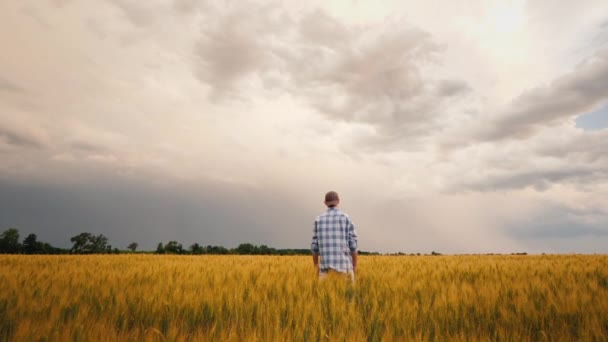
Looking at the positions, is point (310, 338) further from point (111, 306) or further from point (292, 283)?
point (292, 283)

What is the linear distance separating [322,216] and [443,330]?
3.49 m

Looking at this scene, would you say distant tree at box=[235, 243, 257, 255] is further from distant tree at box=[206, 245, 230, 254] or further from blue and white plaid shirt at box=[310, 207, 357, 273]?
blue and white plaid shirt at box=[310, 207, 357, 273]

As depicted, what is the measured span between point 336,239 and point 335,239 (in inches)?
0.7

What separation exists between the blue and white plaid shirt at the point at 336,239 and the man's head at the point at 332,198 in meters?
0.11

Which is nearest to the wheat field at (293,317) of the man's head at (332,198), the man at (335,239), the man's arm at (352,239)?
the man at (335,239)

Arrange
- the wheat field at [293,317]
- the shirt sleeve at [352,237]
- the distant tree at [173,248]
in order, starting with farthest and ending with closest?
the distant tree at [173,248]
the shirt sleeve at [352,237]
the wheat field at [293,317]

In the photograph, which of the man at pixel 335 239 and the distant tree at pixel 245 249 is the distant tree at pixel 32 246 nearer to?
the distant tree at pixel 245 249

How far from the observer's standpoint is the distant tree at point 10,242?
34812 millimetres

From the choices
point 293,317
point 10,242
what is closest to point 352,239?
point 293,317

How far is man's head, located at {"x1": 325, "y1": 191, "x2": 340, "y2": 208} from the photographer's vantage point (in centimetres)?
677

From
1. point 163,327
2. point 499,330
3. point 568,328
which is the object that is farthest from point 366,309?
point 163,327

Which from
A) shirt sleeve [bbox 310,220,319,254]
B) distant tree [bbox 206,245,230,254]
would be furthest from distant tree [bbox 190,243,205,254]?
shirt sleeve [bbox 310,220,319,254]

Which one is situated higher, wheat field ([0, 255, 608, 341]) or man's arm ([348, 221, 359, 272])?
man's arm ([348, 221, 359, 272])

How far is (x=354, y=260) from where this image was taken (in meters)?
6.86
